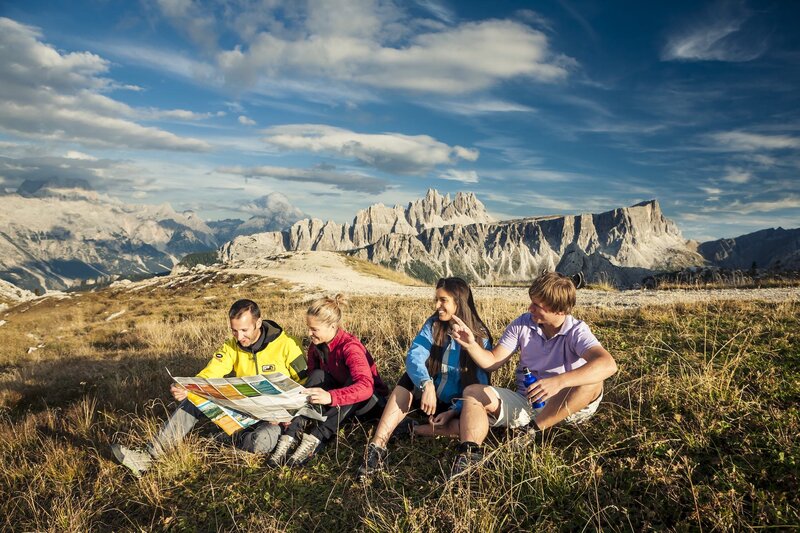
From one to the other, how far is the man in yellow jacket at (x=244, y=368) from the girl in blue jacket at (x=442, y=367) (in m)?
1.53

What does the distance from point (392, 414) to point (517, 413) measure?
54.6 inches

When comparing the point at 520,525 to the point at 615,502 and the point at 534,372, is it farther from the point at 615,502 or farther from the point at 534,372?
the point at 534,372

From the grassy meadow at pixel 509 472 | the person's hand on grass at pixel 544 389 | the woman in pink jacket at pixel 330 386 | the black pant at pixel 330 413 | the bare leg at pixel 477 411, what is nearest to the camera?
the grassy meadow at pixel 509 472

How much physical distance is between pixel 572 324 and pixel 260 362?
3945 millimetres

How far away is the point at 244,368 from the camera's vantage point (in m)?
5.55

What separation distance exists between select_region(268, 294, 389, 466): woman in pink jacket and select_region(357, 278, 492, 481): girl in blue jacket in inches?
20.1

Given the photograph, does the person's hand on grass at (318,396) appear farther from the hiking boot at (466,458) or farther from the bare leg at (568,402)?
the bare leg at (568,402)

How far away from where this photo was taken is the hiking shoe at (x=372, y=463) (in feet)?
13.6

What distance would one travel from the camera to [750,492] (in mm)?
3135

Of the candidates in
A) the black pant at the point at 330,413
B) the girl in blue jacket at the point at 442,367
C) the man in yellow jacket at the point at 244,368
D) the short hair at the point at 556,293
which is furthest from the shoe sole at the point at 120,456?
the short hair at the point at 556,293

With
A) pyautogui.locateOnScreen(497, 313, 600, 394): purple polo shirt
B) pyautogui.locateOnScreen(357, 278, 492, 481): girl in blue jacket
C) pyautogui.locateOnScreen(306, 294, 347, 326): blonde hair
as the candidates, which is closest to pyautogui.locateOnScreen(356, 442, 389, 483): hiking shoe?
pyautogui.locateOnScreen(357, 278, 492, 481): girl in blue jacket

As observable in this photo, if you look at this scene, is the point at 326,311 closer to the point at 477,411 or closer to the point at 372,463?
the point at 372,463

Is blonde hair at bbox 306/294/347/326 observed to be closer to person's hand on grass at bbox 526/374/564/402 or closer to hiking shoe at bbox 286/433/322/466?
hiking shoe at bbox 286/433/322/466

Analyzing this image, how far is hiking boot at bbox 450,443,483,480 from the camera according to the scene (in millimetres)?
3824
